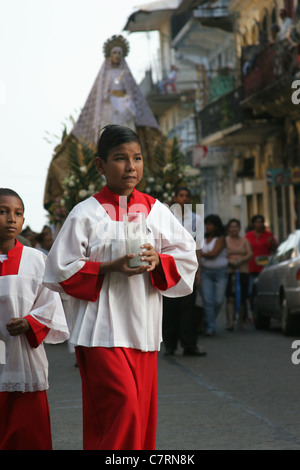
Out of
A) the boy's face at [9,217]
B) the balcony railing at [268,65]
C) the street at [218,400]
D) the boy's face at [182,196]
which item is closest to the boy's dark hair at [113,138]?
the boy's face at [9,217]

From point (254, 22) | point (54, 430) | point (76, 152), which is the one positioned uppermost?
point (254, 22)

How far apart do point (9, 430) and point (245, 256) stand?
41.8 feet

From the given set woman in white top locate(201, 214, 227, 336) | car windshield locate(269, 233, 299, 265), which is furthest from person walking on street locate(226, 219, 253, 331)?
woman in white top locate(201, 214, 227, 336)

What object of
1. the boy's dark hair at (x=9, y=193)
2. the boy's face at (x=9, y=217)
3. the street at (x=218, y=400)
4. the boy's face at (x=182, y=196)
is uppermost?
the boy's face at (x=182, y=196)

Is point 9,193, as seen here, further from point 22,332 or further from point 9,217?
point 22,332

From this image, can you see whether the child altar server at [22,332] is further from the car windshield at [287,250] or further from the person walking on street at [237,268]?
the person walking on street at [237,268]

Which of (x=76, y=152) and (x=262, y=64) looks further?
(x=262, y=64)

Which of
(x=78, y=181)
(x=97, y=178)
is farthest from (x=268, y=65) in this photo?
(x=78, y=181)

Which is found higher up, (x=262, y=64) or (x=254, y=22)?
(x=254, y=22)

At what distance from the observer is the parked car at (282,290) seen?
1592 centimetres

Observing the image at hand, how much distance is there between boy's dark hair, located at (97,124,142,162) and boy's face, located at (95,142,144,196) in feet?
0.07
